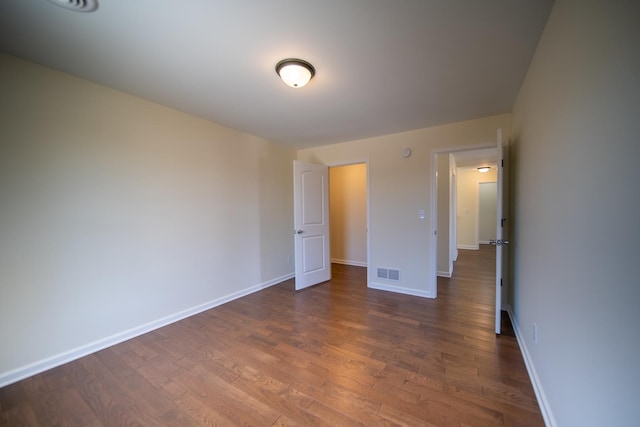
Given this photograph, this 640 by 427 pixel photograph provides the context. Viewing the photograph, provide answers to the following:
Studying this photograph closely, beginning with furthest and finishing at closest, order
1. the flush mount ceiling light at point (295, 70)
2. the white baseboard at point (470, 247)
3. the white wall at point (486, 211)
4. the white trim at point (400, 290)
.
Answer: the white wall at point (486, 211) → the white baseboard at point (470, 247) → the white trim at point (400, 290) → the flush mount ceiling light at point (295, 70)

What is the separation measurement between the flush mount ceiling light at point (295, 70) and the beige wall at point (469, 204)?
6.72 m

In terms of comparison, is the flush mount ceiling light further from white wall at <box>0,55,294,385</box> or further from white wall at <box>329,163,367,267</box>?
white wall at <box>329,163,367,267</box>

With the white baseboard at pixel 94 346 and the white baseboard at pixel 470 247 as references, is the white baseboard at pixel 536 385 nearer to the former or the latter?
the white baseboard at pixel 94 346

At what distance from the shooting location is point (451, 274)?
14.5 feet

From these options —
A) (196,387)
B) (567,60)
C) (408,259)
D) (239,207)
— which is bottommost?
(196,387)

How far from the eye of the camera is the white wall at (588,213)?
72 cm

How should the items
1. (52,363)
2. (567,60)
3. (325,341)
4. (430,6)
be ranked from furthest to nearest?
(325,341), (52,363), (430,6), (567,60)

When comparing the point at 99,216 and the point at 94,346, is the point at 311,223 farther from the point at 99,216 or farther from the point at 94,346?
the point at 94,346

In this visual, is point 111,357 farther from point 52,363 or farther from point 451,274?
point 451,274

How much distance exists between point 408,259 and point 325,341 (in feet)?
6.02

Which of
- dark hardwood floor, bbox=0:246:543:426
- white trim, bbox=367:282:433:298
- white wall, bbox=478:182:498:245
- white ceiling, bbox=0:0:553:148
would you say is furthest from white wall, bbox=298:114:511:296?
white wall, bbox=478:182:498:245

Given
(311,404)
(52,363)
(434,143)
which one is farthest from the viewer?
(434,143)

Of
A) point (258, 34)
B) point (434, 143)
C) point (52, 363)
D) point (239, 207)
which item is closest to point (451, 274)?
point (434, 143)

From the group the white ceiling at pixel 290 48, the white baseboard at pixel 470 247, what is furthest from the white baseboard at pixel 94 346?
the white baseboard at pixel 470 247
